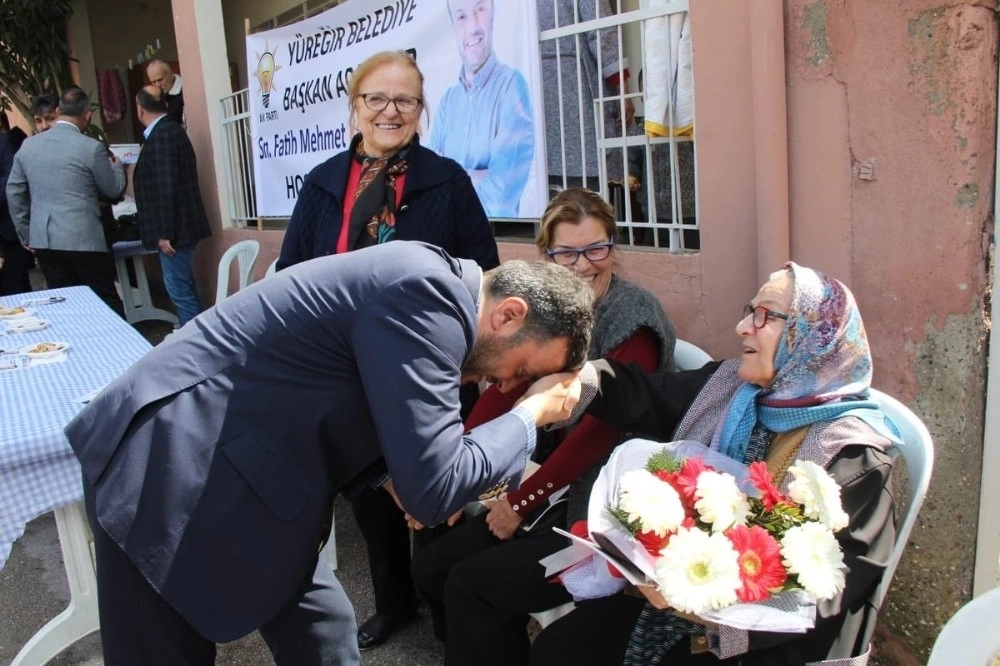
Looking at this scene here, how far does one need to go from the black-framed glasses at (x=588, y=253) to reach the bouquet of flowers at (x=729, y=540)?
3.27 ft

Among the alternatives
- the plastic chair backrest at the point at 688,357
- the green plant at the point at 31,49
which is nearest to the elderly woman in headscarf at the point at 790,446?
the plastic chair backrest at the point at 688,357

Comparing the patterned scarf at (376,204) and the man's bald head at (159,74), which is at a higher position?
the man's bald head at (159,74)

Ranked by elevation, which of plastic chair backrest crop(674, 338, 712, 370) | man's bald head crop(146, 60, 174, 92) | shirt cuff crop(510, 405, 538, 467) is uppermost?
man's bald head crop(146, 60, 174, 92)

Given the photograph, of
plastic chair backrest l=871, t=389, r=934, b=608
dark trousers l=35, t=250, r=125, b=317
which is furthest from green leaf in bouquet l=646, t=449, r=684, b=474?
dark trousers l=35, t=250, r=125, b=317

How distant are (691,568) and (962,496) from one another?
48.5 inches

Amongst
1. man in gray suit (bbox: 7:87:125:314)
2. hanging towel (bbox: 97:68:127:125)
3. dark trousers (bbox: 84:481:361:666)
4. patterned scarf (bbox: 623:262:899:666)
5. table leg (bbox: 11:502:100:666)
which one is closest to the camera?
dark trousers (bbox: 84:481:361:666)

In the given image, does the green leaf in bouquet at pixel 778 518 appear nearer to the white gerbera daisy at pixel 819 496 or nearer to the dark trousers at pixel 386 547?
the white gerbera daisy at pixel 819 496

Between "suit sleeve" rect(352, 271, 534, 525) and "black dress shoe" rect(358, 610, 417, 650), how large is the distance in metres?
1.42

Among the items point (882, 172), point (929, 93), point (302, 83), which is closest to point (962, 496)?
point (882, 172)

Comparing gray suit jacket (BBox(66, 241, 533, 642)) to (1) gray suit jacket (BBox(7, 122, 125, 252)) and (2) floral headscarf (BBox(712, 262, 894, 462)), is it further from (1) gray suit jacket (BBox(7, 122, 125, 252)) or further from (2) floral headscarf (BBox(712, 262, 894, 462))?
(1) gray suit jacket (BBox(7, 122, 125, 252))

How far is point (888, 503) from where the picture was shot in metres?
1.70

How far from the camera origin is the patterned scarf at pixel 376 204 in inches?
105

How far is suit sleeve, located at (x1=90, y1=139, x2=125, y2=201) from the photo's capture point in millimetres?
5770

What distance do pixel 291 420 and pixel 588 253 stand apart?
4.19ft
